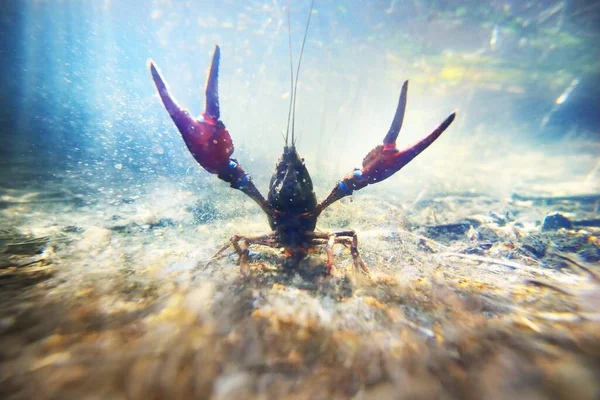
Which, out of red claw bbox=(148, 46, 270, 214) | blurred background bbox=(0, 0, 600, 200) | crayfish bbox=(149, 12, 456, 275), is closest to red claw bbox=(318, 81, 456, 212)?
crayfish bbox=(149, 12, 456, 275)

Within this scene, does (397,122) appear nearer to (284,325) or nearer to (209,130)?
(209,130)

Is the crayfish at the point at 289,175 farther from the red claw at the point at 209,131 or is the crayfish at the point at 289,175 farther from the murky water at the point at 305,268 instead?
the murky water at the point at 305,268

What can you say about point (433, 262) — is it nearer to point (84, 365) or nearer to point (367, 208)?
point (84, 365)

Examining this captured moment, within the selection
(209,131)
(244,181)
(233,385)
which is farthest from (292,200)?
(233,385)

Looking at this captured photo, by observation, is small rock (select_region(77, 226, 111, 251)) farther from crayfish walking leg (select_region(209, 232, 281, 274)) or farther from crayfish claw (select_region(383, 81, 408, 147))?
crayfish claw (select_region(383, 81, 408, 147))

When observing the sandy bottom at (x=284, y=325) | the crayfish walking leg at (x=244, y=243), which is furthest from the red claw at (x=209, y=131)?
the sandy bottom at (x=284, y=325)

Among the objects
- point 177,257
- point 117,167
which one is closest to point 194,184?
point 117,167
